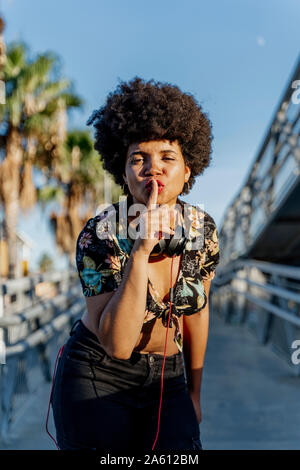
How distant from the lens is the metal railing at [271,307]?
571cm

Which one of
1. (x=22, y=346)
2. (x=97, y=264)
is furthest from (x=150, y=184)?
(x=22, y=346)

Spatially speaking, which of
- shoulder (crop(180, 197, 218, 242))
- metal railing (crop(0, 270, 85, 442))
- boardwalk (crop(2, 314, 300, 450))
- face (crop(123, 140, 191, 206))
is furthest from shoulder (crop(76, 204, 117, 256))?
boardwalk (crop(2, 314, 300, 450))

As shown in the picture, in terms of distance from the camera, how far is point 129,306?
63.2 inches

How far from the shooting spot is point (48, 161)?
14.6m

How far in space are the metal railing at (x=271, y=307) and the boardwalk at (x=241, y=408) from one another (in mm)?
304

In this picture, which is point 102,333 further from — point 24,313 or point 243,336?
point 243,336

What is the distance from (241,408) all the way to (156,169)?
10.6 ft

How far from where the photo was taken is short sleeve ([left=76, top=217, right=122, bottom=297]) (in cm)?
174

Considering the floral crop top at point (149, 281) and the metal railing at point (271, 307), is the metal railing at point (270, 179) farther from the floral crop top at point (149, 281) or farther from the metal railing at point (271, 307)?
the floral crop top at point (149, 281)

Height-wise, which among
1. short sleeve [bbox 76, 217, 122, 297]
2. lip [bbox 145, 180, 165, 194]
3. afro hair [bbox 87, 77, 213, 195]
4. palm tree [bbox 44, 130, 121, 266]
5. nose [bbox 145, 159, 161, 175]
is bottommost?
short sleeve [bbox 76, 217, 122, 297]

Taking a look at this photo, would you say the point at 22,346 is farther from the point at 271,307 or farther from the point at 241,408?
the point at 271,307

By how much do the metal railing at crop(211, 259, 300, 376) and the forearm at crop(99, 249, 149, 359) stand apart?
12.6ft

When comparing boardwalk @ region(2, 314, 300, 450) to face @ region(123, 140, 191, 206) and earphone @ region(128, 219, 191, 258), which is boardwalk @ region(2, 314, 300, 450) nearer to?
earphone @ region(128, 219, 191, 258)

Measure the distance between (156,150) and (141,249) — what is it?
47cm
